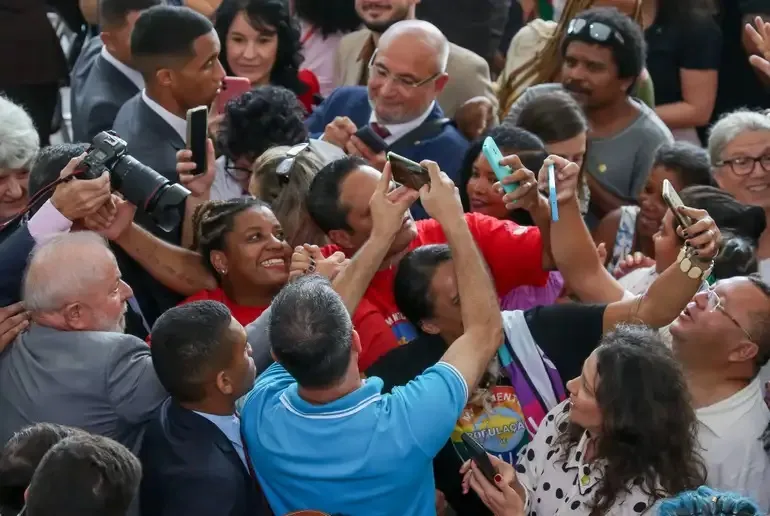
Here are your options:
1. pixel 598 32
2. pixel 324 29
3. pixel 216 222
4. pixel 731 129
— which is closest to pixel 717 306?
pixel 731 129

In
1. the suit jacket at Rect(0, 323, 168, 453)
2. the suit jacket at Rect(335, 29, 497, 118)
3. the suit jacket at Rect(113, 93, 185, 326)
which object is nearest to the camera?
the suit jacket at Rect(0, 323, 168, 453)

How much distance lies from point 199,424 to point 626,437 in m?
0.94

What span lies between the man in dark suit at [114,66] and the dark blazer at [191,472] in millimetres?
2014

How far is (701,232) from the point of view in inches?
108

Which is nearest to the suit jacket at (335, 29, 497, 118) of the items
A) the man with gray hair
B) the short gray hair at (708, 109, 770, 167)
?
the short gray hair at (708, 109, 770, 167)

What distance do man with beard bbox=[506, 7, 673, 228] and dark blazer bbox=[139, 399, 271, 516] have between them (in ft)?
6.44

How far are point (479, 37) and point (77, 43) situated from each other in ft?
6.39

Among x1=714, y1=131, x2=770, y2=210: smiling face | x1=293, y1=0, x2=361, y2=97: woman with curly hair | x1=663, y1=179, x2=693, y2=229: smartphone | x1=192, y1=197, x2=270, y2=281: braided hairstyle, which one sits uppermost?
x1=663, y1=179, x2=693, y2=229: smartphone

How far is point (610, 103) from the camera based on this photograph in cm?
431

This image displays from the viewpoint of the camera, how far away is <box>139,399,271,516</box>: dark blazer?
2512 millimetres

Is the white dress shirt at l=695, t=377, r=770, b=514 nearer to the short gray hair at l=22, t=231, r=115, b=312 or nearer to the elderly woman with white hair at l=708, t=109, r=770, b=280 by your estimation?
the elderly woman with white hair at l=708, t=109, r=770, b=280

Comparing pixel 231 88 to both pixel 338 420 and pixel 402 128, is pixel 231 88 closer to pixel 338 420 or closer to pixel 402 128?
pixel 402 128

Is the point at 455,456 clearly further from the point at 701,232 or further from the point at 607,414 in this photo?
the point at 701,232

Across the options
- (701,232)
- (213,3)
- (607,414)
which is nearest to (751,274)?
(701,232)
